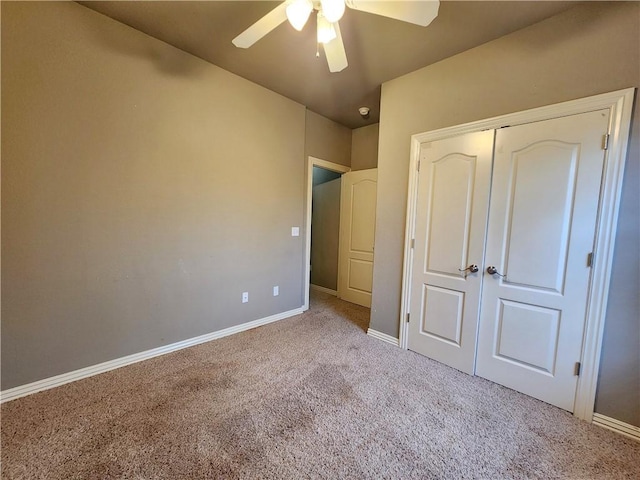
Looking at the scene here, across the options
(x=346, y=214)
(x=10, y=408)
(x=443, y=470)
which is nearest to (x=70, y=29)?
(x=10, y=408)

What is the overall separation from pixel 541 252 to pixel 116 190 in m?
3.26

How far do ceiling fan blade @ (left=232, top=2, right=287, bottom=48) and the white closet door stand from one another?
5.82ft

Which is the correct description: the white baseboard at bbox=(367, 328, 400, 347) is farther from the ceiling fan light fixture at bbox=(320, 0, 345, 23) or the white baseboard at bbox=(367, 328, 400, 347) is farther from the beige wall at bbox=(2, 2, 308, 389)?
the ceiling fan light fixture at bbox=(320, 0, 345, 23)

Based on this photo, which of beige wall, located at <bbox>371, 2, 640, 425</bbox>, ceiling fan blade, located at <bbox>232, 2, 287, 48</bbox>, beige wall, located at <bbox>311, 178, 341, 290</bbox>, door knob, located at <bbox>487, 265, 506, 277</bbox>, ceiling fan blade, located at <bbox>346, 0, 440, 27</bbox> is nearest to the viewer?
ceiling fan blade, located at <bbox>346, 0, 440, 27</bbox>

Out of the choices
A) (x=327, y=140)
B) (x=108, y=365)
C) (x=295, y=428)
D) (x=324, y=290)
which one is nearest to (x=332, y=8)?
(x=295, y=428)

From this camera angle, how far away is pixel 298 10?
134cm

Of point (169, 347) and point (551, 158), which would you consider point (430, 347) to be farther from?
point (169, 347)

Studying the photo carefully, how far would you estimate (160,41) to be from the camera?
220 cm

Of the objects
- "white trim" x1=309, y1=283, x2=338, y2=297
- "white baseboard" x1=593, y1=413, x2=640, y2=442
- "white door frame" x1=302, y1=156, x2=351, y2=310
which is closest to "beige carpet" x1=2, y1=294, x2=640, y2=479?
Answer: "white baseboard" x1=593, y1=413, x2=640, y2=442

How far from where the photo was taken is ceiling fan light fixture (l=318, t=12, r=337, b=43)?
1.48 m

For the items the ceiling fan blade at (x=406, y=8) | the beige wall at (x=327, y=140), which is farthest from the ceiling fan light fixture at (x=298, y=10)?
the beige wall at (x=327, y=140)

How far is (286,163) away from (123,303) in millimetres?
2188

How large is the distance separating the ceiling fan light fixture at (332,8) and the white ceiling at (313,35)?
624 mm

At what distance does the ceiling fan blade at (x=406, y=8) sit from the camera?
49.8 inches
